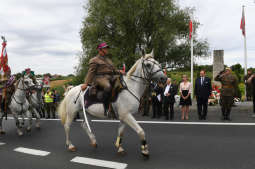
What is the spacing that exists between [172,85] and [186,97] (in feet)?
3.02

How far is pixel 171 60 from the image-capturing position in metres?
22.8

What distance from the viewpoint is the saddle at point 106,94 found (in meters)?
5.13

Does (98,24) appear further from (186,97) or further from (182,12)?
(186,97)

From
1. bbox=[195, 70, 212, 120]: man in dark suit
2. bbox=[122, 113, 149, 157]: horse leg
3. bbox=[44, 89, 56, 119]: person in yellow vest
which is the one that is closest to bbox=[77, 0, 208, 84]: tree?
bbox=[44, 89, 56, 119]: person in yellow vest

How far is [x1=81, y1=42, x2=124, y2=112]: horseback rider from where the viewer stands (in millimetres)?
5094

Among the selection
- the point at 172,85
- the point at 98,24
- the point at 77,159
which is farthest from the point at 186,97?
the point at 98,24

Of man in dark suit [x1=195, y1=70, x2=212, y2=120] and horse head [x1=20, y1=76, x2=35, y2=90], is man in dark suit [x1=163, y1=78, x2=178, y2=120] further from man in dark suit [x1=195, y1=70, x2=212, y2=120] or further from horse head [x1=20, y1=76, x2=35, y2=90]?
horse head [x1=20, y1=76, x2=35, y2=90]

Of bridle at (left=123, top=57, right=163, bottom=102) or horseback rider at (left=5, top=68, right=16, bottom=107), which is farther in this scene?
horseback rider at (left=5, top=68, right=16, bottom=107)

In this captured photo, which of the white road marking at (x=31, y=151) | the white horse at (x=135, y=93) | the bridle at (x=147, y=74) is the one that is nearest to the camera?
the white horse at (x=135, y=93)

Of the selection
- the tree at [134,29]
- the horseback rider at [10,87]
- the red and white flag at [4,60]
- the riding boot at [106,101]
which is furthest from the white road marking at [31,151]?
the tree at [134,29]

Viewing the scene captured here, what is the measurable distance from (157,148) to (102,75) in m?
2.52

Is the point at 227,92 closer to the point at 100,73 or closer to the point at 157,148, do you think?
the point at 157,148

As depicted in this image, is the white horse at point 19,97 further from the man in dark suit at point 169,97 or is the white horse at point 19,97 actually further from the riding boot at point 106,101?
the man in dark suit at point 169,97

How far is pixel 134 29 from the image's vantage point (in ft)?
70.7
